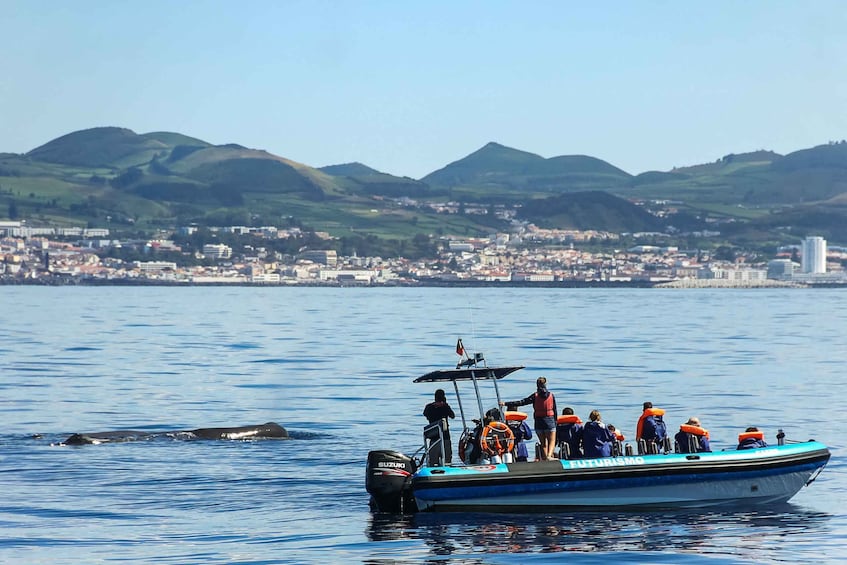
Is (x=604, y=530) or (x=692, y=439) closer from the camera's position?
(x=604, y=530)

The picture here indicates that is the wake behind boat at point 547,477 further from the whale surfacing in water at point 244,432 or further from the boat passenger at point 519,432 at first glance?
the whale surfacing in water at point 244,432

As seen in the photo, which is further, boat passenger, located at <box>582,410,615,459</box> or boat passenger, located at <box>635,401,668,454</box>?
boat passenger, located at <box>635,401,668,454</box>

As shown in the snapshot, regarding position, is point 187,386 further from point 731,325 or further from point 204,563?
point 731,325

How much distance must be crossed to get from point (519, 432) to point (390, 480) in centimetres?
305

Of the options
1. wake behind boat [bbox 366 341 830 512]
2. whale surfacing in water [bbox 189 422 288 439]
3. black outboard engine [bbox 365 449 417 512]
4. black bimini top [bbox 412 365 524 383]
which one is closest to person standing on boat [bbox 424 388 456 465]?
wake behind boat [bbox 366 341 830 512]

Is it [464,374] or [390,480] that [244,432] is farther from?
[464,374]

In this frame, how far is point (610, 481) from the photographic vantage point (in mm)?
30312

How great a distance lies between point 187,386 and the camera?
61125mm

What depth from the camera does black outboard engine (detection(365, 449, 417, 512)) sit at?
30281 mm

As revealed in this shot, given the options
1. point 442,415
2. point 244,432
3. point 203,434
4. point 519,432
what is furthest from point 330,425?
point 519,432

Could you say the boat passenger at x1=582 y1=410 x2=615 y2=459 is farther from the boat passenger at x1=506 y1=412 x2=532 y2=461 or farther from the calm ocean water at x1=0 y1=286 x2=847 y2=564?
the calm ocean water at x1=0 y1=286 x2=847 y2=564

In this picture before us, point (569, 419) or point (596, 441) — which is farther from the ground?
point (569, 419)

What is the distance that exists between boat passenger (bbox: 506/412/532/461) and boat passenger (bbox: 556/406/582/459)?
29.8 inches

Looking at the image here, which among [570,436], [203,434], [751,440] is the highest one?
[570,436]
